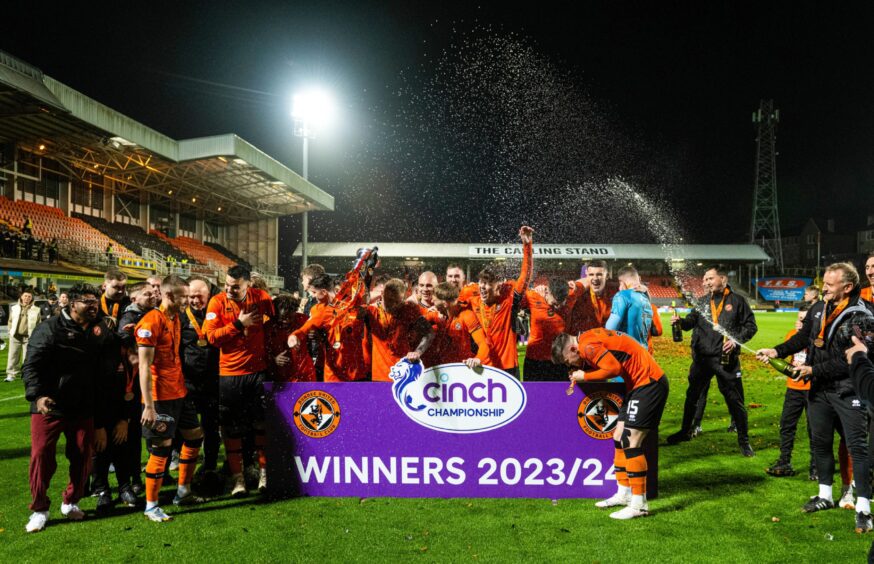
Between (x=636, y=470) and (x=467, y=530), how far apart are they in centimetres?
147

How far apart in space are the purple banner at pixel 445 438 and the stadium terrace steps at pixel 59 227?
25.3m

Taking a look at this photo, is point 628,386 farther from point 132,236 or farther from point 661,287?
point 661,287

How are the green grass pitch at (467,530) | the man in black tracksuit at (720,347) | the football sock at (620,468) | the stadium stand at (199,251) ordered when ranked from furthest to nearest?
the stadium stand at (199,251) < the man in black tracksuit at (720,347) < the football sock at (620,468) < the green grass pitch at (467,530)

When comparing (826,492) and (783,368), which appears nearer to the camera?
(826,492)

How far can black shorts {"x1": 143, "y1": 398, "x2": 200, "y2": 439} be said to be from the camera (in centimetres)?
429

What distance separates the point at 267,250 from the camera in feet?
139

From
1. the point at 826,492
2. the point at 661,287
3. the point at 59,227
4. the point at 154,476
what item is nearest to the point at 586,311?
the point at 826,492

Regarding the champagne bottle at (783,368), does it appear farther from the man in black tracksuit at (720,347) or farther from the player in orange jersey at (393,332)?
the player in orange jersey at (393,332)

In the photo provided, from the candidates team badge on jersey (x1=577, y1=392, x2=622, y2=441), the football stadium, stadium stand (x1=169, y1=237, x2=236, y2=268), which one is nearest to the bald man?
the football stadium

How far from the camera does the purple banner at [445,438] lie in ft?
15.0

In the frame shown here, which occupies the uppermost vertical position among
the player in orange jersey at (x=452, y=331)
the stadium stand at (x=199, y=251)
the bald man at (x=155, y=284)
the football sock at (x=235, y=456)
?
the stadium stand at (x=199, y=251)

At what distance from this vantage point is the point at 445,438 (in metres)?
4.64

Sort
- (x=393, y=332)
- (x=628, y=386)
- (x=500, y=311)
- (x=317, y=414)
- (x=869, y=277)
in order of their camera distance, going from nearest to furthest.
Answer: (x=628, y=386)
(x=317, y=414)
(x=869, y=277)
(x=393, y=332)
(x=500, y=311)

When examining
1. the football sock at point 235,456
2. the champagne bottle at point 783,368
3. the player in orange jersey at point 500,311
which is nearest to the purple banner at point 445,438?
the football sock at point 235,456
